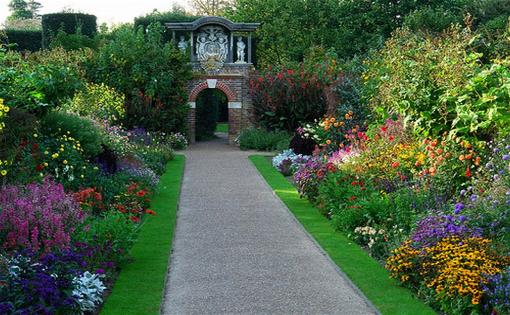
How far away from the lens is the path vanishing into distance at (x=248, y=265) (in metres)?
7.53

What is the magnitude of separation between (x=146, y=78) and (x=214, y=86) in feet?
9.62

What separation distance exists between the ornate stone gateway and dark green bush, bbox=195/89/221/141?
2.18 meters

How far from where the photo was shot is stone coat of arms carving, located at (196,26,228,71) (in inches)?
1101


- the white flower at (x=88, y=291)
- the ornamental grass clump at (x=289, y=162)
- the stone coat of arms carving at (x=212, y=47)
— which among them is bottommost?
the white flower at (x=88, y=291)

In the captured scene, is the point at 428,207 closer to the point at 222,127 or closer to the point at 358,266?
the point at 358,266

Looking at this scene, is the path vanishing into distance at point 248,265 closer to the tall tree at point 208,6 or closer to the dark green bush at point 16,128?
the dark green bush at point 16,128

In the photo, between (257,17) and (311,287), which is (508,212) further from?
(257,17)

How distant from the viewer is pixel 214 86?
27.7 meters

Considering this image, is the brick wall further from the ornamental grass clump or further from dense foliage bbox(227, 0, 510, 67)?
dense foliage bbox(227, 0, 510, 67)

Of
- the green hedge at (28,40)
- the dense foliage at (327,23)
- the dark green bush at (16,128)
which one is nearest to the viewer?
the dark green bush at (16,128)

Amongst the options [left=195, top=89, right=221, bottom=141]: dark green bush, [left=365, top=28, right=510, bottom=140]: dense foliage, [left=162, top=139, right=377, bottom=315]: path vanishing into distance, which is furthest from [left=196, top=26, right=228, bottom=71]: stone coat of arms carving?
[left=365, top=28, right=510, bottom=140]: dense foliage

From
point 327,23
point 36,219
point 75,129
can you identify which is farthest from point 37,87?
point 327,23

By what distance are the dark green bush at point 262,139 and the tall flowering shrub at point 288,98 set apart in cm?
47

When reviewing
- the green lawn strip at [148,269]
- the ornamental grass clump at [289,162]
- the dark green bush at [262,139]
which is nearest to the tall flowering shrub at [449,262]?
the green lawn strip at [148,269]
